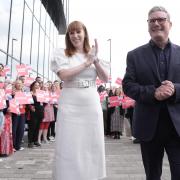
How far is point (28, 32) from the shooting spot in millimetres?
16438

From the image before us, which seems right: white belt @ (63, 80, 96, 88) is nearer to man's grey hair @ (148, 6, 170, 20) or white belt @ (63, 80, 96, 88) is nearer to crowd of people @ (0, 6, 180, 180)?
crowd of people @ (0, 6, 180, 180)

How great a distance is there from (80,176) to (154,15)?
5.21 ft

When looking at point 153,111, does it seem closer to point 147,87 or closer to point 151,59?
point 147,87

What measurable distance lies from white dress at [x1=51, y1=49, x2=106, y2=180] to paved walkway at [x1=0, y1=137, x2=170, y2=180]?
1.96 m

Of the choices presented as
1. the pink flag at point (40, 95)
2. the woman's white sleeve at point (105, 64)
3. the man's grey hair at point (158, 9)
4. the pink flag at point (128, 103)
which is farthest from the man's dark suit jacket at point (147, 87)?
the pink flag at point (128, 103)

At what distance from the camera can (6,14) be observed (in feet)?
41.8

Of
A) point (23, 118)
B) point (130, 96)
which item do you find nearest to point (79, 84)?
point (130, 96)

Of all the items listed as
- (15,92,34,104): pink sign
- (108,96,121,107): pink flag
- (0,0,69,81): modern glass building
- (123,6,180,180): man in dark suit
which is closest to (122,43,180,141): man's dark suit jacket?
(123,6,180,180): man in dark suit

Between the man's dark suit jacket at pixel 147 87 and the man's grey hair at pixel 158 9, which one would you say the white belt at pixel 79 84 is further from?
the man's grey hair at pixel 158 9

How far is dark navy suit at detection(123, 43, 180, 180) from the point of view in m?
2.62

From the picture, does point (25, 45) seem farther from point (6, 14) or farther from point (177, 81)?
point (177, 81)

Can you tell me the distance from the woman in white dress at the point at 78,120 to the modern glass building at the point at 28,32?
7.51 meters

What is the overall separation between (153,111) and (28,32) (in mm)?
14499

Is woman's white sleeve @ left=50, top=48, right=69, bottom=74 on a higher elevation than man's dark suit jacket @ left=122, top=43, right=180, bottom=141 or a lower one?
higher
